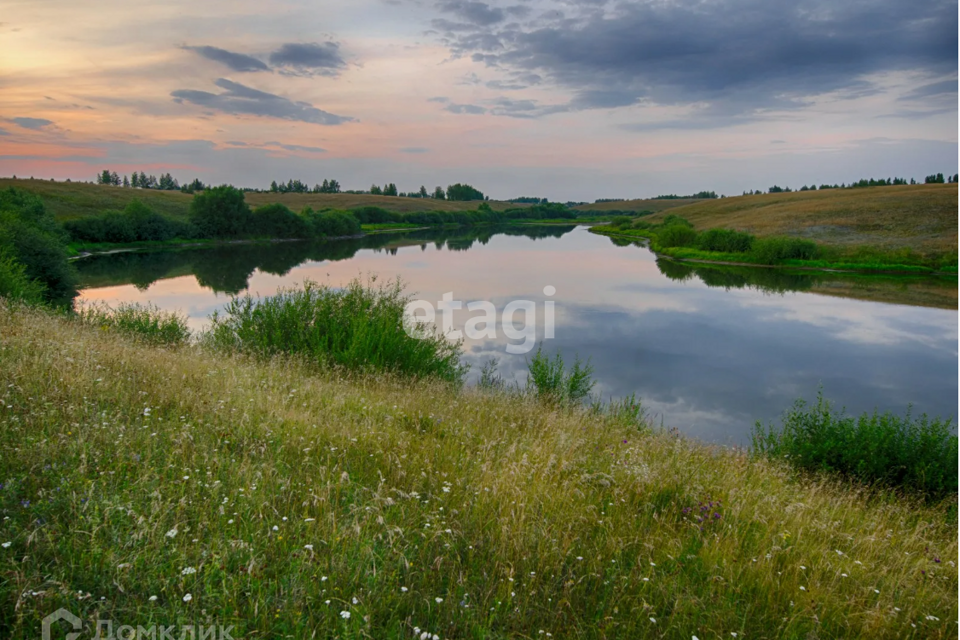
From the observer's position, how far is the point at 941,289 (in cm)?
3566

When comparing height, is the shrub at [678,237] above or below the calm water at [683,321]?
above

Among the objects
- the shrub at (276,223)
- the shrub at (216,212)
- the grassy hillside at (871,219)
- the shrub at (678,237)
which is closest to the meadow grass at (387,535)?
the grassy hillside at (871,219)

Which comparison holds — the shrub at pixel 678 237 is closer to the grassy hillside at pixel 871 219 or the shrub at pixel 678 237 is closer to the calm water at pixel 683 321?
the grassy hillside at pixel 871 219

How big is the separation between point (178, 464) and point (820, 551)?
189 inches

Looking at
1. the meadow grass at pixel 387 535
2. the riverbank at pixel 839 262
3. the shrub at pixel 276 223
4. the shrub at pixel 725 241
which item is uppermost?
the shrub at pixel 276 223

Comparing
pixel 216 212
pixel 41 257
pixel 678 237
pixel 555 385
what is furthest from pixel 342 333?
pixel 216 212

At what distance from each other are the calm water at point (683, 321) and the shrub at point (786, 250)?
3.43 m

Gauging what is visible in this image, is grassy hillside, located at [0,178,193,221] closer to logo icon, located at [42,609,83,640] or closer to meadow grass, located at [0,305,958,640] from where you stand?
meadow grass, located at [0,305,958,640]

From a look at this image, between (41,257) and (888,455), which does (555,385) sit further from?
(41,257)

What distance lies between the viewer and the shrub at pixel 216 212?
6850 centimetres

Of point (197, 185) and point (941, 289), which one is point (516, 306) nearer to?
point (941, 289)

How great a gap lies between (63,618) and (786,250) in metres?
54.4

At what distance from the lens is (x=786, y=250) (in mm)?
47938

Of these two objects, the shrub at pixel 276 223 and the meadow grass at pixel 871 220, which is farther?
the shrub at pixel 276 223
